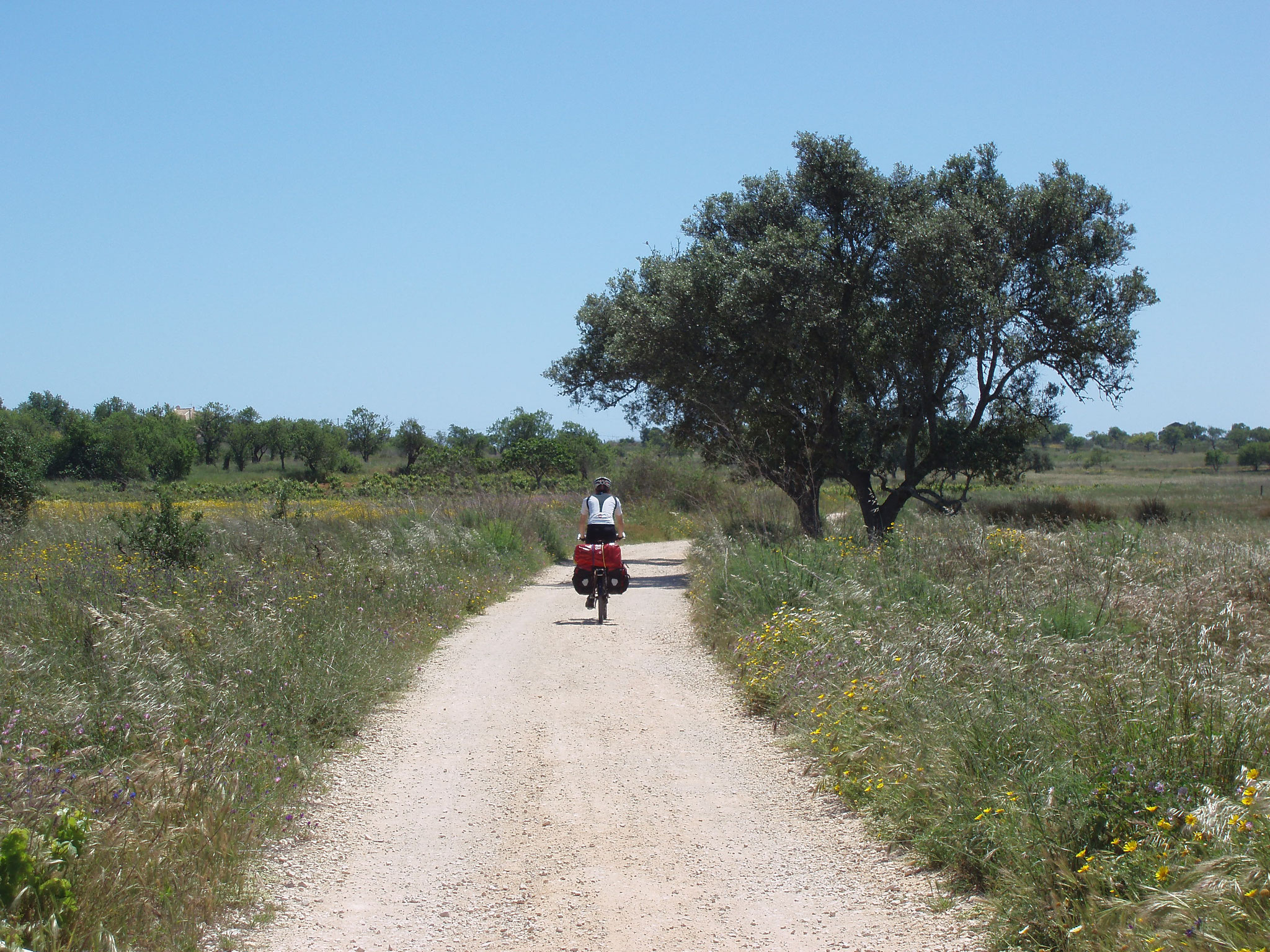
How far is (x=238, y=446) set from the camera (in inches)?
3939

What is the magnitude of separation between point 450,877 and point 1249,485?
5536cm

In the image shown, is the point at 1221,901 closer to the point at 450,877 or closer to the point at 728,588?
the point at 450,877

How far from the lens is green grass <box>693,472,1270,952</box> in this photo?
3.39m

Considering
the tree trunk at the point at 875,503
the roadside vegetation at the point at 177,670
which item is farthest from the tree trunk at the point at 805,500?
the tree trunk at the point at 875,503

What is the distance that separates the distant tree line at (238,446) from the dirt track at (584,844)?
1022 centimetres

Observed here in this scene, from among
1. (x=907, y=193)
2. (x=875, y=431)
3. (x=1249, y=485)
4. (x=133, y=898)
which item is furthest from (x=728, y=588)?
(x=1249, y=485)

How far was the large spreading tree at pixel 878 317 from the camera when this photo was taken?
1931 centimetres

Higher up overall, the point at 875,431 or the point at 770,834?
the point at 875,431

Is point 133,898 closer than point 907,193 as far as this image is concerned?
Yes

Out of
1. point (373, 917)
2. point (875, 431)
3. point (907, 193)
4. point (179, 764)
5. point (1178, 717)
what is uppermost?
point (907, 193)

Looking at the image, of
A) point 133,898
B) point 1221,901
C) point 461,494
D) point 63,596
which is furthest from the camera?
point 461,494

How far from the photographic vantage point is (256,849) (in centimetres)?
475

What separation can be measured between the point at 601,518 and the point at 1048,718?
30.0 ft

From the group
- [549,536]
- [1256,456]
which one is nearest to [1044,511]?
[549,536]
